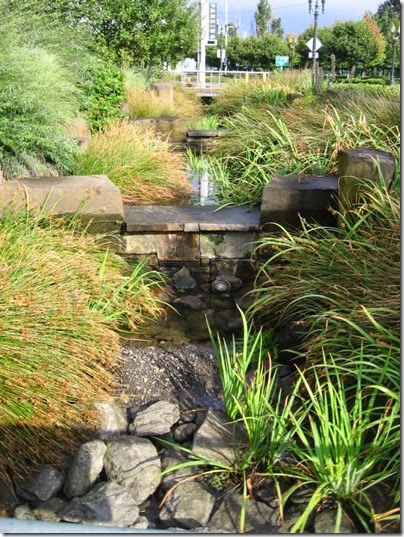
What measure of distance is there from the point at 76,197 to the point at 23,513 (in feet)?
9.56

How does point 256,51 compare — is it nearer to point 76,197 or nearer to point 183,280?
point 183,280

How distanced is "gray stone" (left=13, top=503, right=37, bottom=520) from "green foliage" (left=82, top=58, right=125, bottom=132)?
6345mm

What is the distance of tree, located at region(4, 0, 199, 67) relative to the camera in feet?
43.6

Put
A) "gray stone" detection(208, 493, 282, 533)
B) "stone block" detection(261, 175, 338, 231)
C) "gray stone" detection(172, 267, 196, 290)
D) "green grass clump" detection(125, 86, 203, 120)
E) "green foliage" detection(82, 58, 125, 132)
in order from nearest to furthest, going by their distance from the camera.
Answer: "gray stone" detection(208, 493, 282, 533), "stone block" detection(261, 175, 338, 231), "gray stone" detection(172, 267, 196, 290), "green foliage" detection(82, 58, 125, 132), "green grass clump" detection(125, 86, 203, 120)

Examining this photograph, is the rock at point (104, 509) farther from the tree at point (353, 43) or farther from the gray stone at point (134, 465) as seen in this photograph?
the tree at point (353, 43)

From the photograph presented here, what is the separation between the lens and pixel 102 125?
9.09 m

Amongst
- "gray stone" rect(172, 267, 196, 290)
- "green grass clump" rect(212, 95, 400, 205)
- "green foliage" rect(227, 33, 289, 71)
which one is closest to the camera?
"gray stone" rect(172, 267, 196, 290)

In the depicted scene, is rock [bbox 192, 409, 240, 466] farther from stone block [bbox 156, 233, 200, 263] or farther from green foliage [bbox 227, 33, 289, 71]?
green foliage [bbox 227, 33, 289, 71]

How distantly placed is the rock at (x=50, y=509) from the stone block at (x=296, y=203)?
2.98 m

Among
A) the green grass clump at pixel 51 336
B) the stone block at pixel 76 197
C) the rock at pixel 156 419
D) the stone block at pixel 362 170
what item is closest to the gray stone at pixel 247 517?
the rock at pixel 156 419

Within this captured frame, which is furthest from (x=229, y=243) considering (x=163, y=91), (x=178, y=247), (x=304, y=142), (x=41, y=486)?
(x=163, y=91)

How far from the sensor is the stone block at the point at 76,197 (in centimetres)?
506

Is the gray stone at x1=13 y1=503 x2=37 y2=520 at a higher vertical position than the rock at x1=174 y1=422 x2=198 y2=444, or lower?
lower

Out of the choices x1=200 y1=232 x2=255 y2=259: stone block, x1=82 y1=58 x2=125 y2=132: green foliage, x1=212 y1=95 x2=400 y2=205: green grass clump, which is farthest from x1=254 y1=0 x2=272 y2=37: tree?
x1=200 y1=232 x2=255 y2=259: stone block
